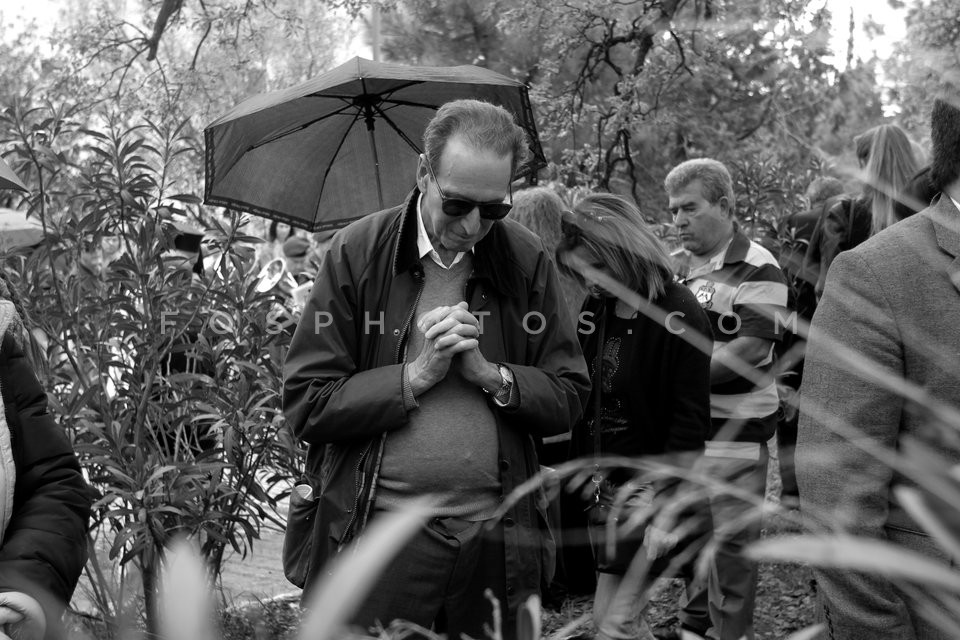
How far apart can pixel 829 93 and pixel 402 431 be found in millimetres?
7962

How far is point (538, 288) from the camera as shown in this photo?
308cm

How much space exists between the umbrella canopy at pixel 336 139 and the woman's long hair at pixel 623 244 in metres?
0.52

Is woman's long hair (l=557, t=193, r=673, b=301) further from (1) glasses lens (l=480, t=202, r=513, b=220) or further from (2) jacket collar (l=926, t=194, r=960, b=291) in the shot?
(2) jacket collar (l=926, t=194, r=960, b=291)

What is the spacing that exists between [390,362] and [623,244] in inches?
49.5

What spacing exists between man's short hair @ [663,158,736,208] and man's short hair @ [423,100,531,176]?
2.06 meters

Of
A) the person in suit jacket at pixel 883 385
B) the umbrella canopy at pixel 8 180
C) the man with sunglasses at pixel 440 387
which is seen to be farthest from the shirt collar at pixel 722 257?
the umbrella canopy at pixel 8 180

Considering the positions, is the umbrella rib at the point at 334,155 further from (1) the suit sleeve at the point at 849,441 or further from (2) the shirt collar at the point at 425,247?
(1) the suit sleeve at the point at 849,441

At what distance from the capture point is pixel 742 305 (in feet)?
15.3

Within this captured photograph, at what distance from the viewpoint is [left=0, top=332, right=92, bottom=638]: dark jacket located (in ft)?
7.44

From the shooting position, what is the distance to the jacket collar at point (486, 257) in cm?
299

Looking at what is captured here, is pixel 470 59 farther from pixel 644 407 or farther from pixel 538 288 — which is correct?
pixel 538 288

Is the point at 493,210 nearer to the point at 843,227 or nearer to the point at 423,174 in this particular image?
the point at 423,174

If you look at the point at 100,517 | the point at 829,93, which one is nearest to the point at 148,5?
the point at 829,93

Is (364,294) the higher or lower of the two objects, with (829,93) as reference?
lower
